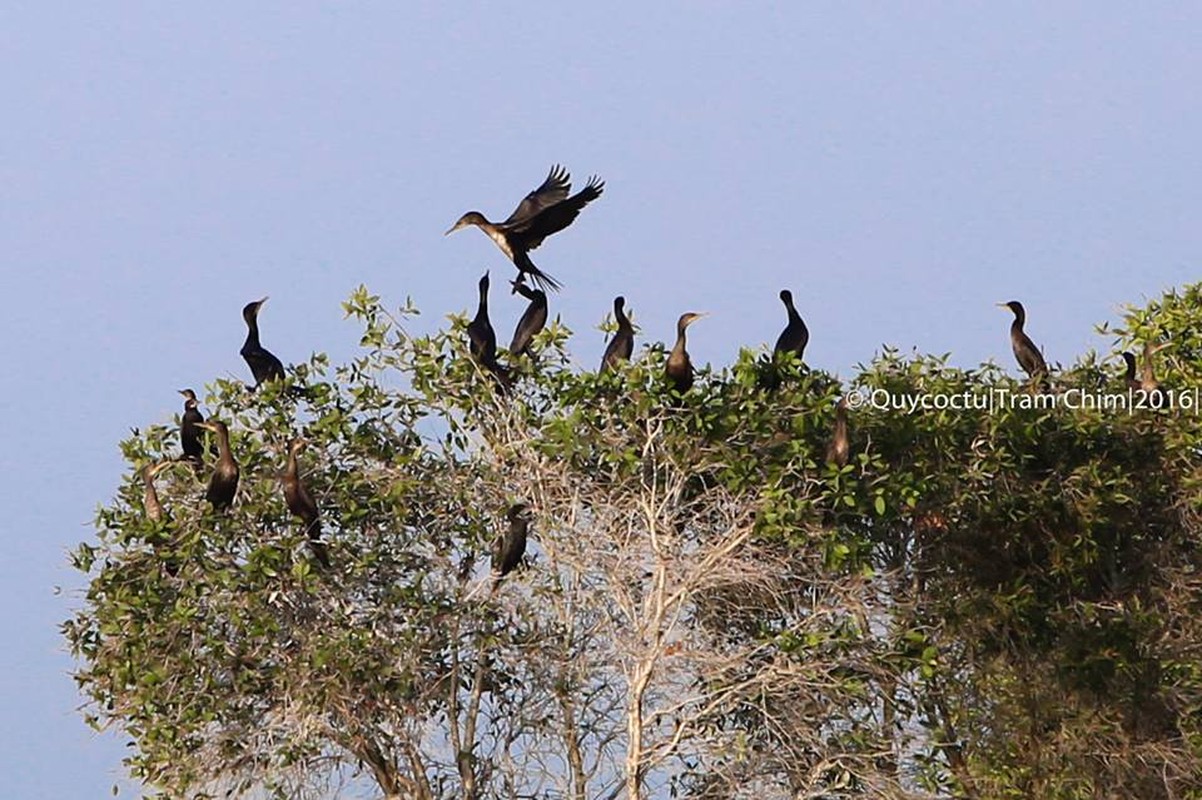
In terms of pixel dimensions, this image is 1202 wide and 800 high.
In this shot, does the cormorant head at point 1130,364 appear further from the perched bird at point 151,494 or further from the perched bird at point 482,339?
the perched bird at point 151,494

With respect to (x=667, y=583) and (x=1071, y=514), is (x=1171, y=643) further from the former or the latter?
(x=667, y=583)

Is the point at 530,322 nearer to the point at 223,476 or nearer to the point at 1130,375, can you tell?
the point at 223,476

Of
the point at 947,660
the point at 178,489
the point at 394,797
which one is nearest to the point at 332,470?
the point at 178,489

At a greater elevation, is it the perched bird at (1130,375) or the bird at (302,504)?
the perched bird at (1130,375)

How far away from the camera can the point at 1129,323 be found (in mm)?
19953

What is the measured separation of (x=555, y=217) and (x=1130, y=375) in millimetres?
4667

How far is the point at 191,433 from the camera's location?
60.2 ft

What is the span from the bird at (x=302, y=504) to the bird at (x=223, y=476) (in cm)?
37

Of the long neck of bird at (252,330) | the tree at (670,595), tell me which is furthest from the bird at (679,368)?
the long neck of bird at (252,330)

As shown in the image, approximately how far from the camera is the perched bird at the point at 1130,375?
19.2 metres

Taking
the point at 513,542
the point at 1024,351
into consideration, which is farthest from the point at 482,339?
the point at 1024,351

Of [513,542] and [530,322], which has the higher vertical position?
[530,322]

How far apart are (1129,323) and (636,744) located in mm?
5719

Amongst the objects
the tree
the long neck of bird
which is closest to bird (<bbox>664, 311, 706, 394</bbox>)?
the tree
